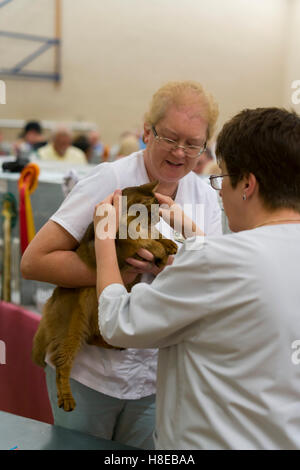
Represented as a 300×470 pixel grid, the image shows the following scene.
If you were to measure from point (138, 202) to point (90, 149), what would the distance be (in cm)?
628

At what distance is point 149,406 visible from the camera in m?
1.36

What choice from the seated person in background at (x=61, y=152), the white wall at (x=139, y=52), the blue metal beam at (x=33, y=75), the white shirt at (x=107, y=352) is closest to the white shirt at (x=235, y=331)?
the white shirt at (x=107, y=352)

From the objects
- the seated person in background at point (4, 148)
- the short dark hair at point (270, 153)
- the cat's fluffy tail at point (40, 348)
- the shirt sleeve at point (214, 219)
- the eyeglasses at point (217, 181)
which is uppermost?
the short dark hair at point (270, 153)

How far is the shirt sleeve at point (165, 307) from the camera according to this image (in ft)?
2.77

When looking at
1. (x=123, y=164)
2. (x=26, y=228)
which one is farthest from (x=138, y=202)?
(x=26, y=228)

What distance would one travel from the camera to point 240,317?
83cm

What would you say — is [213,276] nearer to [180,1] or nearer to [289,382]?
[289,382]

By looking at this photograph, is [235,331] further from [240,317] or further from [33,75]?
[33,75]

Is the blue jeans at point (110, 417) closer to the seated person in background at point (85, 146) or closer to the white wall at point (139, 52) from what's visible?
the seated person in background at point (85, 146)

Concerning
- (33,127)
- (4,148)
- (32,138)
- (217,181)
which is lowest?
(4,148)

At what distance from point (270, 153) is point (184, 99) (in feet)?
1.60

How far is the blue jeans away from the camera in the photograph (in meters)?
1.32

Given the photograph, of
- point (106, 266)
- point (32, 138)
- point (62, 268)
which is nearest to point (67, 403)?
point (62, 268)

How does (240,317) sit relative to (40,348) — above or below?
above
